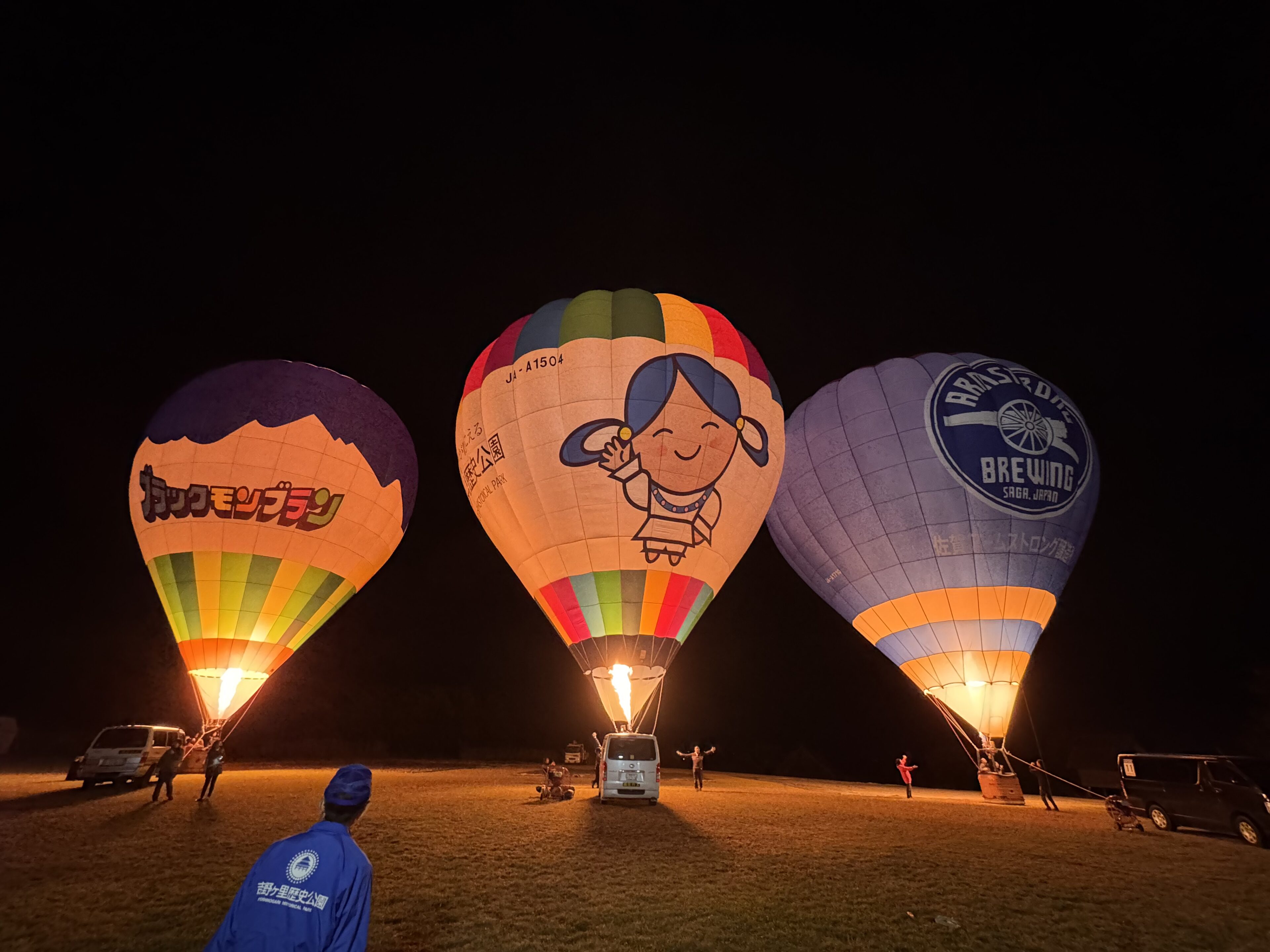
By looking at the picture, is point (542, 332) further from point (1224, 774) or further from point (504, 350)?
point (1224, 774)

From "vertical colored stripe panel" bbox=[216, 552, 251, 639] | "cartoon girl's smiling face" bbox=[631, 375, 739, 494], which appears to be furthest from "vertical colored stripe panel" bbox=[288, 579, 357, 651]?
"cartoon girl's smiling face" bbox=[631, 375, 739, 494]

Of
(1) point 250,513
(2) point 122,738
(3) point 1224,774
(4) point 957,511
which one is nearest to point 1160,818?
(3) point 1224,774

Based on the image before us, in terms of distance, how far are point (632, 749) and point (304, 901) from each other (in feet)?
37.4

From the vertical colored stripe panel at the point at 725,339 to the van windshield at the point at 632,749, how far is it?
917 centimetres

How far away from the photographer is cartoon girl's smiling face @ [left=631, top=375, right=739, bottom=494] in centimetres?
1503

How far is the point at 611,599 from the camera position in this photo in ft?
49.8

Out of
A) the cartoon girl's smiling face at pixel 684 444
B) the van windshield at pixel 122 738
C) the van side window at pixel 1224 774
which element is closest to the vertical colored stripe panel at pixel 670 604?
the cartoon girl's smiling face at pixel 684 444

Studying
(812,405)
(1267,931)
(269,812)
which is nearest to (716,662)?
(812,405)

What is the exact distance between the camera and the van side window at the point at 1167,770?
11.6m

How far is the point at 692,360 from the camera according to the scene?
1578cm

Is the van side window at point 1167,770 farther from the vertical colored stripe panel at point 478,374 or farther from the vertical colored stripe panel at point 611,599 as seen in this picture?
the vertical colored stripe panel at point 478,374

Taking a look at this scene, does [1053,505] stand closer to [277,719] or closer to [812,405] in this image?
[812,405]

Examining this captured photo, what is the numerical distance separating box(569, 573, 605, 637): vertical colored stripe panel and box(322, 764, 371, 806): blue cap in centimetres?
1239

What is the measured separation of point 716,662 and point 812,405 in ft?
101
